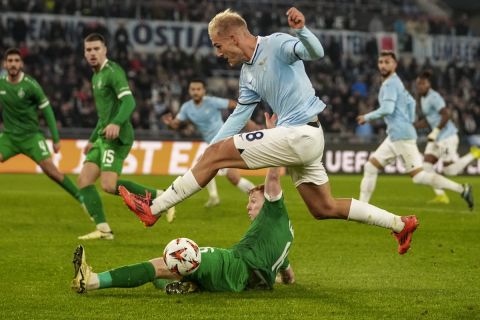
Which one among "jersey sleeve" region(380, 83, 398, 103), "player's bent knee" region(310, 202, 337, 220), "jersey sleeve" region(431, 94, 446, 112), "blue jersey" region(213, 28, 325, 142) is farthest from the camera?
"jersey sleeve" region(431, 94, 446, 112)

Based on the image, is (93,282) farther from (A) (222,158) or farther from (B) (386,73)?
(B) (386,73)

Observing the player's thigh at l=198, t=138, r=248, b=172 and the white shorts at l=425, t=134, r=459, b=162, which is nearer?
the player's thigh at l=198, t=138, r=248, b=172

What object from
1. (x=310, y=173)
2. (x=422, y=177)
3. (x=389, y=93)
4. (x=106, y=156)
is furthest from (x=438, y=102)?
(x=310, y=173)

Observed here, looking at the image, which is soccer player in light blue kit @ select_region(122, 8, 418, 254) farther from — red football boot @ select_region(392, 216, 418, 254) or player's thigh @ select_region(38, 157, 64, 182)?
player's thigh @ select_region(38, 157, 64, 182)

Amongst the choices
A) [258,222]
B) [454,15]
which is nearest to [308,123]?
[258,222]

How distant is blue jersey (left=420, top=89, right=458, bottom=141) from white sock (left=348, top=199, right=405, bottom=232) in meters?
10.8

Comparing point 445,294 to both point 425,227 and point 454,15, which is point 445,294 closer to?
point 425,227

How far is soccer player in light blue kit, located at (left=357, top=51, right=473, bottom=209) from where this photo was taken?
1538cm

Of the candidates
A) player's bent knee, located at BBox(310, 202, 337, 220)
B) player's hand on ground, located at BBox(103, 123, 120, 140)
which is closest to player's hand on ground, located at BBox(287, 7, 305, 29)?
player's bent knee, located at BBox(310, 202, 337, 220)

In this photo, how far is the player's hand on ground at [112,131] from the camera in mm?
11297

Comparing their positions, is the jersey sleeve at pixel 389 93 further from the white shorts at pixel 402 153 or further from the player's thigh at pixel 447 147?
the player's thigh at pixel 447 147

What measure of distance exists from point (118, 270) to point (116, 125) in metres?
4.24

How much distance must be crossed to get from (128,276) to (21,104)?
7.26 m

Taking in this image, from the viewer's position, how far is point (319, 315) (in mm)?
7031
